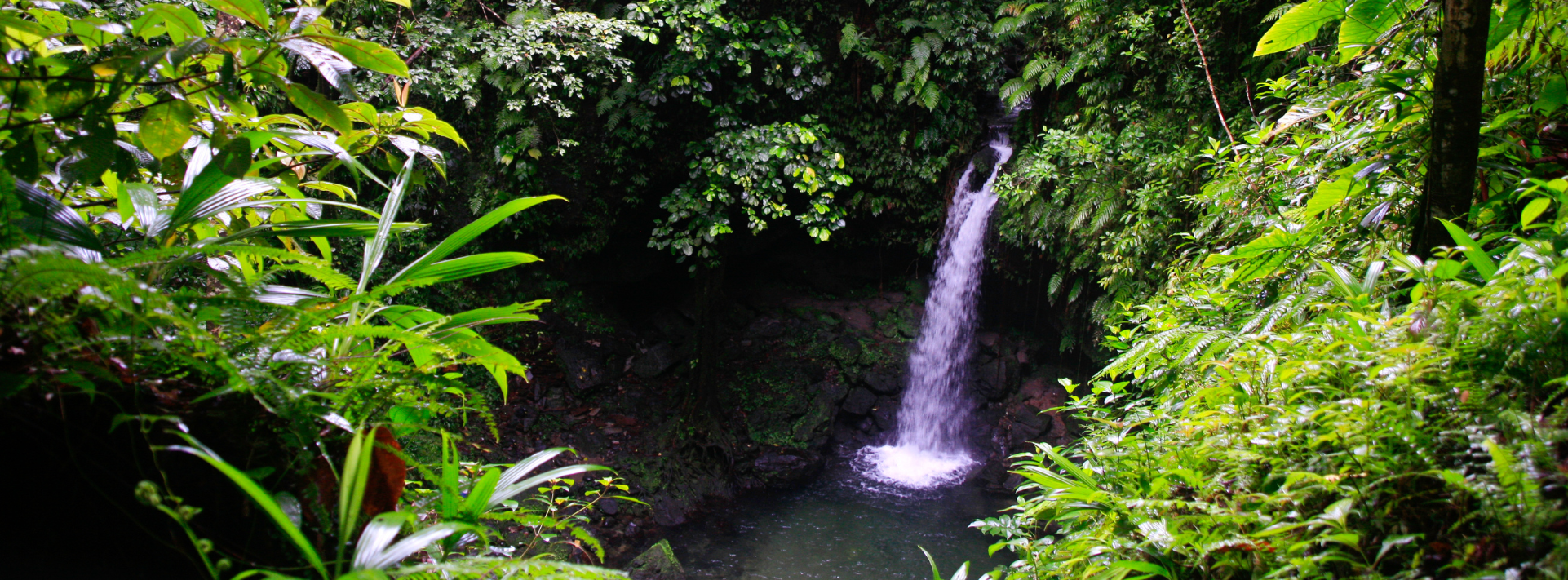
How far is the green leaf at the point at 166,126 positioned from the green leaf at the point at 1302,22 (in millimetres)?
2808

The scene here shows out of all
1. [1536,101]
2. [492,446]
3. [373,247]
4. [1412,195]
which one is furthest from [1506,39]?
[492,446]

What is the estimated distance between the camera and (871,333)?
28.1 feet

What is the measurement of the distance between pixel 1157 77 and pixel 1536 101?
4499 mm

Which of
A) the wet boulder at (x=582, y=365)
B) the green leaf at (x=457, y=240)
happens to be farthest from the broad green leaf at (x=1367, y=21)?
the wet boulder at (x=582, y=365)

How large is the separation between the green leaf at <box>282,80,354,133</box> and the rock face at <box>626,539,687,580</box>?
4314mm

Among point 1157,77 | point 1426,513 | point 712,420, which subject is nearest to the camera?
point 1426,513

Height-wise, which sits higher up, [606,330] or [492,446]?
[606,330]

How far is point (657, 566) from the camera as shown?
5035 mm

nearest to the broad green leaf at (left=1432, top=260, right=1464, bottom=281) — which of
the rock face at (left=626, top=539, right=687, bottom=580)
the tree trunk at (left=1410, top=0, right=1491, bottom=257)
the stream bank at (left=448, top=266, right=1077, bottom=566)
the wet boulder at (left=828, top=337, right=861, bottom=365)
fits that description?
the tree trunk at (left=1410, top=0, right=1491, bottom=257)

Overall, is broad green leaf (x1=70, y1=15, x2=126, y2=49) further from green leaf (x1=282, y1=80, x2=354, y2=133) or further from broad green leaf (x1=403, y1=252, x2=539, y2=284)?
broad green leaf (x1=403, y1=252, x2=539, y2=284)

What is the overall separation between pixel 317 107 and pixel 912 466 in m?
7.24

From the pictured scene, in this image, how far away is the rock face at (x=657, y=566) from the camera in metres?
4.98

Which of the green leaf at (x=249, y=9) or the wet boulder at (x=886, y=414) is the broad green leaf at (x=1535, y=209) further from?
the wet boulder at (x=886, y=414)

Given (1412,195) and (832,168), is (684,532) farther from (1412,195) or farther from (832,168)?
(1412,195)
